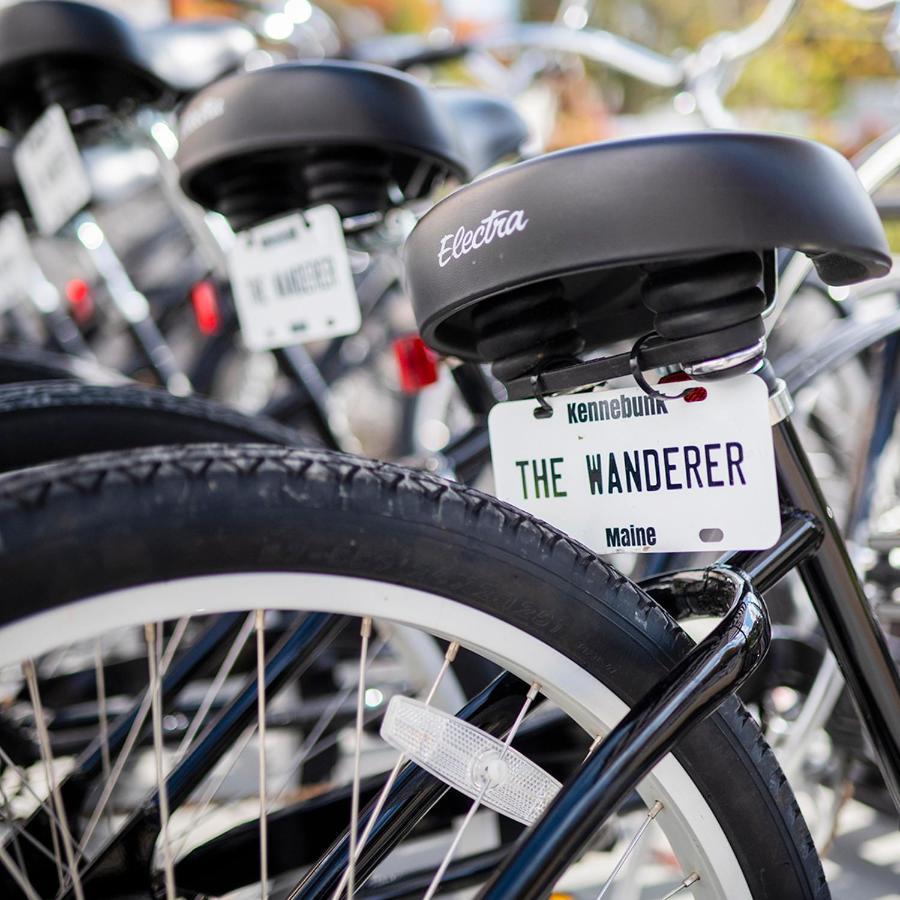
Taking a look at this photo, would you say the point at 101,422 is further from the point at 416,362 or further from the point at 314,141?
the point at 416,362

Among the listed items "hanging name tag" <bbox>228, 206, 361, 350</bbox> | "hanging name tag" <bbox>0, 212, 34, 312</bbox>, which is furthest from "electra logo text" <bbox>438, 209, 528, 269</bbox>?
"hanging name tag" <bbox>0, 212, 34, 312</bbox>

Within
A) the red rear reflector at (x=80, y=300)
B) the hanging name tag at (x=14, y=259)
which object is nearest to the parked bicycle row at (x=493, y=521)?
the hanging name tag at (x=14, y=259)

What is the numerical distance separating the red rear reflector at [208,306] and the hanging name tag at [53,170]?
1.12 feet

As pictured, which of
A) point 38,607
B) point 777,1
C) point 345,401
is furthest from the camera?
point 345,401

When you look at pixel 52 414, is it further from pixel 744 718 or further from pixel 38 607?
pixel 744 718

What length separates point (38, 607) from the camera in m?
0.45

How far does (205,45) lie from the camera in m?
1.50

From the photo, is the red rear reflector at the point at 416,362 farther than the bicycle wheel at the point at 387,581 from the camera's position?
Yes

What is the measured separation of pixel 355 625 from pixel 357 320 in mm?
480

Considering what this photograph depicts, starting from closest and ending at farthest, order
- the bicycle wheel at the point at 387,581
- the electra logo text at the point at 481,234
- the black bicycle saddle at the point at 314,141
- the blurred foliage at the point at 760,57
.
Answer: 1. the bicycle wheel at the point at 387,581
2. the electra logo text at the point at 481,234
3. the black bicycle saddle at the point at 314,141
4. the blurred foliage at the point at 760,57

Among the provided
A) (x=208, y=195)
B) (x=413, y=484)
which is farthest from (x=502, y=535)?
(x=208, y=195)

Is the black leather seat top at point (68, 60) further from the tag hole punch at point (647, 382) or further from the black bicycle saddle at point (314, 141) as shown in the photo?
the tag hole punch at point (647, 382)

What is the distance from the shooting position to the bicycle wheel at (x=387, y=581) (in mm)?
458

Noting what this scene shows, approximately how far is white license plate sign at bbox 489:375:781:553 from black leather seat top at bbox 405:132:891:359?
0.39 feet
